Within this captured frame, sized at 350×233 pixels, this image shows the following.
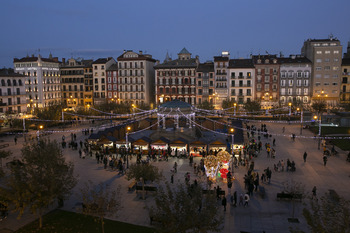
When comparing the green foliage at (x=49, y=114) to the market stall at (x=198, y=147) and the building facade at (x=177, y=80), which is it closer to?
the market stall at (x=198, y=147)

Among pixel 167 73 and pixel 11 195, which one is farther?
pixel 167 73

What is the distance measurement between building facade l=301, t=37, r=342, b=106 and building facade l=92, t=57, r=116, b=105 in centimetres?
5014

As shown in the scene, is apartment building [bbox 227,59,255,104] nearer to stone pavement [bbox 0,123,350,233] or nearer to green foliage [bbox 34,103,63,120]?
stone pavement [bbox 0,123,350,233]

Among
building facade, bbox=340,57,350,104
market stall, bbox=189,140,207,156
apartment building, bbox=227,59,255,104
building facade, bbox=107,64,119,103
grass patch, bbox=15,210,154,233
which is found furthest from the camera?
building facade, bbox=107,64,119,103

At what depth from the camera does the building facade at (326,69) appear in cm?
6781

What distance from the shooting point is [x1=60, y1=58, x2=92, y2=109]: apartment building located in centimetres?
8075

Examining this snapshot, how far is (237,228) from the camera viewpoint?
1667 centimetres

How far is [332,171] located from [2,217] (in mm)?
25564

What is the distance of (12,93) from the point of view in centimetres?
5991

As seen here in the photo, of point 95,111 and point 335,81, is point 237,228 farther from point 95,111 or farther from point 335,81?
point 335,81

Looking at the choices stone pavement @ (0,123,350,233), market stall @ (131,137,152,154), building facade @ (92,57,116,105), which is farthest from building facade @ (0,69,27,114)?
market stall @ (131,137,152,154)

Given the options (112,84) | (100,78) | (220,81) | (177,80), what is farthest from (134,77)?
(220,81)

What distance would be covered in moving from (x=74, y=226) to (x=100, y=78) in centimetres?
6407

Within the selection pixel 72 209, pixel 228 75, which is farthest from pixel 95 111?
A: pixel 72 209
